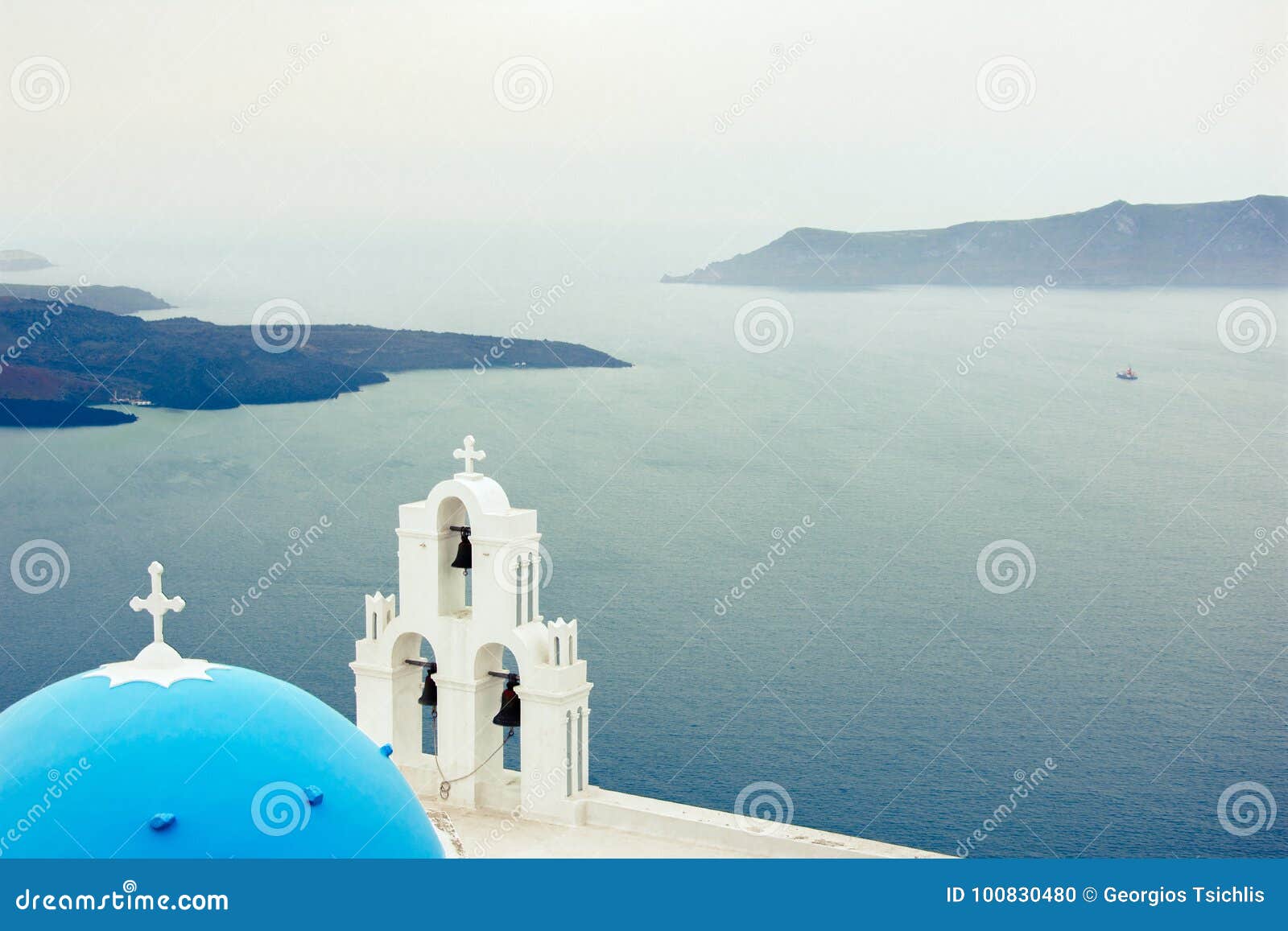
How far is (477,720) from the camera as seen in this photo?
65.7ft

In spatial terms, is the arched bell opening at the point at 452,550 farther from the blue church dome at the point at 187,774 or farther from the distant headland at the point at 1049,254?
the distant headland at the point at 1049,254

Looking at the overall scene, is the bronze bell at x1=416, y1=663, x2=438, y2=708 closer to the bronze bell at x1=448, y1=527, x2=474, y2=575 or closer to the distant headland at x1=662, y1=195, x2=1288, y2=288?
the bronze bell at x1=448, y1=527, x2=474, y2=575

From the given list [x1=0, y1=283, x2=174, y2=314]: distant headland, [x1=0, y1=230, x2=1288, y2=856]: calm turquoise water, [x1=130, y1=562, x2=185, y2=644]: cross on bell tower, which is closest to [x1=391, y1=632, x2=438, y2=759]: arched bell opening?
[x1=130, y1=562, x2=185, y2=644]: cross on bell tower

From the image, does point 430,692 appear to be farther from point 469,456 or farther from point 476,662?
point 469,456

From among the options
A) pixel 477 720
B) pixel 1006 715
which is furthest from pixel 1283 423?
pixel 477 720

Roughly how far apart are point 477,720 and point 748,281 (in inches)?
1801

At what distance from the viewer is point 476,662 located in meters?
20.0

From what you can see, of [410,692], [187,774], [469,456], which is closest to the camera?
[187,774]

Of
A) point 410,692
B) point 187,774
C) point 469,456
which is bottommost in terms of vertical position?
point 187,774

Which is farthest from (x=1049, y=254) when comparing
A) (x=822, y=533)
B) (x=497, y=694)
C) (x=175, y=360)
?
(x=497, y=694)

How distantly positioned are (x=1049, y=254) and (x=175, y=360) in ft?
108

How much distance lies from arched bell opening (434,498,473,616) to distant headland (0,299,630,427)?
39.4 metres

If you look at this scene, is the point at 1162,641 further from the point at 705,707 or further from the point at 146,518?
the point at 146,518

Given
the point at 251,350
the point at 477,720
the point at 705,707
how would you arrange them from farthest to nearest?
1. the point at 251,350
2. the point at 705,707
3. the point at 477,720
